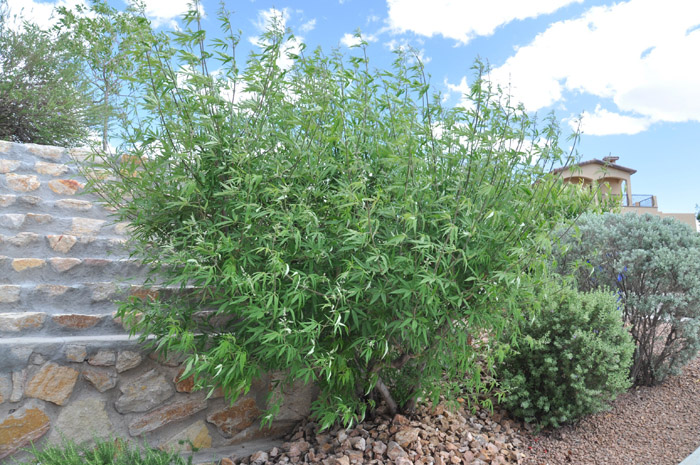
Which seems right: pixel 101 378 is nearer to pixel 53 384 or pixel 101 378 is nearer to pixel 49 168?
pixel 53 384

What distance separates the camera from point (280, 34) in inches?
90.5

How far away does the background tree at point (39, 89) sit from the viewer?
6934 millimetres

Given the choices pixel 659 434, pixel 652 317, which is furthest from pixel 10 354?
pixel 652 317

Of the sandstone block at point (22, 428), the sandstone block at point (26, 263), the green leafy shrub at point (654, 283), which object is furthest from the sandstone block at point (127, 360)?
the green leafy shrub at point (654, 283)

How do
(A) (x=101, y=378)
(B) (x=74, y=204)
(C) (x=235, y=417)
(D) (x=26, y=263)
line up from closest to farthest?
(A) (x=101, y=378) → (C) (x=235, y=417) → (D) (x=26, y=263) → (B) (x=74, y=204)

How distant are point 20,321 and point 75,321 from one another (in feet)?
0.92

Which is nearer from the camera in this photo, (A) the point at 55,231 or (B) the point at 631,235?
(A) the point at 55,231

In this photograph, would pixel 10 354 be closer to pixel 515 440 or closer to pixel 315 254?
pixel 315 254

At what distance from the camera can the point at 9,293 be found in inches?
121

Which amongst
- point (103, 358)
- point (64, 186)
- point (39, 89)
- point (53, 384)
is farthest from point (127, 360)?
point (39, 89)

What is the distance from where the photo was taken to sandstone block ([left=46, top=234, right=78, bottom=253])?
358 centimetres

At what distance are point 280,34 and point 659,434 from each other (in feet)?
12.1

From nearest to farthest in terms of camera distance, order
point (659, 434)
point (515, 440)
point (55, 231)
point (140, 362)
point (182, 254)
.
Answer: point (182, 254), point (140, 362), point (515, 440), point (659, 434), point (55, 231)

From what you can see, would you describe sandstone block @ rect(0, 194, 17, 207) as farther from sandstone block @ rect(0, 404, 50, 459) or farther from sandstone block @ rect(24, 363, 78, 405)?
sandstone block @ rect(0, 404, 50, 459)
